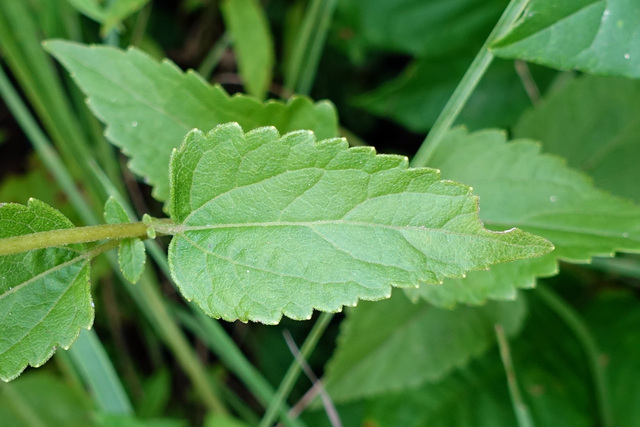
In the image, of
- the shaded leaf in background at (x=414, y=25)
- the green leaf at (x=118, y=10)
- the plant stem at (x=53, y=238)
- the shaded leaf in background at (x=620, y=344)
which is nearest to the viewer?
the plant stem at (x=53, y=238)

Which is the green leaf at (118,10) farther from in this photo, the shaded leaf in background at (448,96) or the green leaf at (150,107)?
the shaded leaf in background at (448,96)

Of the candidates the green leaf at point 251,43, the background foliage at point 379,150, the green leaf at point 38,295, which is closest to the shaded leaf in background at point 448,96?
the background foliage at point 379,150

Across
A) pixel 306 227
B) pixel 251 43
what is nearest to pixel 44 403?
pixel 251 43

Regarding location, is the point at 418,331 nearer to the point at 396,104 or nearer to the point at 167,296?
the point at 396,104

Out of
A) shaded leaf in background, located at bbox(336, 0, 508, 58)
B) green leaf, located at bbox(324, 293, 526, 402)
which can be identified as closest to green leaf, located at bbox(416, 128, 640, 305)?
green leaf, located at bbox(324, 293, 526, 402)

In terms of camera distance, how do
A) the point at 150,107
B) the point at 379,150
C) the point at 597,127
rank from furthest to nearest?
the point at 379,150, the point at 597,127, the point at 150,107

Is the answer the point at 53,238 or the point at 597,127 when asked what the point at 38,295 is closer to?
the point at 53,238
